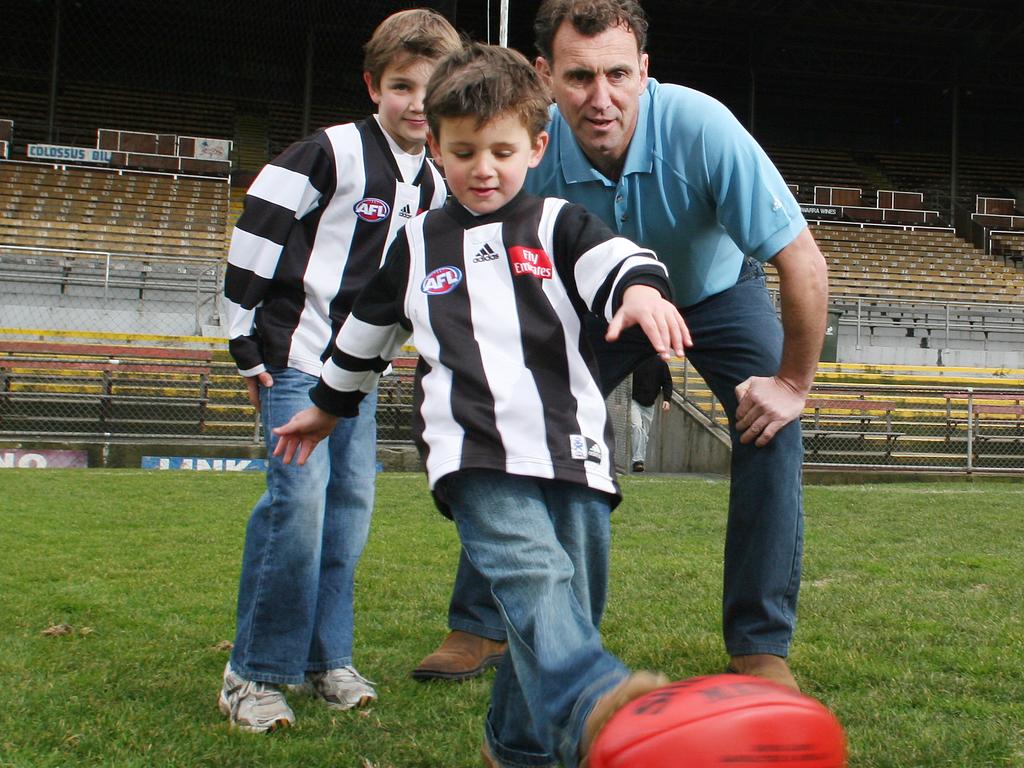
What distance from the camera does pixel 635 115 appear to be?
2.54 metres

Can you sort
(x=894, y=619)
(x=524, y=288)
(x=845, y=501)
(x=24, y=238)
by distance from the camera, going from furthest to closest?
(x=24, y=238) → (x=845, y=501) → (x=894, y=619) → (x=524, y=288)

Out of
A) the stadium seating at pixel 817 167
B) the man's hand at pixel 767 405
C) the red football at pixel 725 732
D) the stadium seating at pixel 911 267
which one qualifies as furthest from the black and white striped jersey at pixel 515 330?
the stadium seating at pixel 817 167

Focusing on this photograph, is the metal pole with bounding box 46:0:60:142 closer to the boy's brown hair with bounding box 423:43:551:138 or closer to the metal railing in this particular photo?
the metal railing

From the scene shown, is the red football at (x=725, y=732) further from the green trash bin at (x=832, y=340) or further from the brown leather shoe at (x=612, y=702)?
the green trash bin at (x=832, y=340)

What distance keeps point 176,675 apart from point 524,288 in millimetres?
1674

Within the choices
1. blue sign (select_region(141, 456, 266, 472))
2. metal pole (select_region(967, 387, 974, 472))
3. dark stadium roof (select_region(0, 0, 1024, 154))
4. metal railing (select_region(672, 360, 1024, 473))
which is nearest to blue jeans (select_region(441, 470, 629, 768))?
blue sign (select_region(141, 456, 266, 472))

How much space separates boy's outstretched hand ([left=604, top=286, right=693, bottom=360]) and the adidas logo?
29 centimetres

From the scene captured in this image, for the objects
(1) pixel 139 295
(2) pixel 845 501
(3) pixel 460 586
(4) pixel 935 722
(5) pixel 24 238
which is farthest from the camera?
(5) pixel 24 238

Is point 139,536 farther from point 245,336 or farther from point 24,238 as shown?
point 24,238

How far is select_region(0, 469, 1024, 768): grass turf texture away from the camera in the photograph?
89.4 inches

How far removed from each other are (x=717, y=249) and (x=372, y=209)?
0.92 metres

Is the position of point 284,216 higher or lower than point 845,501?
higher

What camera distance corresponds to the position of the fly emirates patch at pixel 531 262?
184 cm

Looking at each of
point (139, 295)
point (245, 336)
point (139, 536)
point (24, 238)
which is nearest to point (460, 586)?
point (245, 336)
